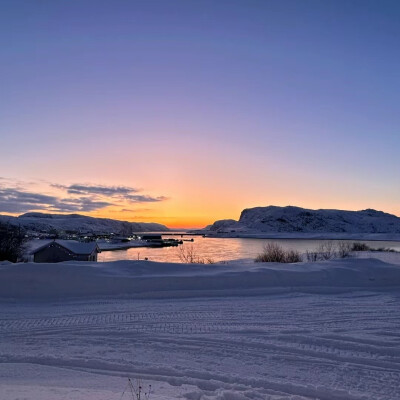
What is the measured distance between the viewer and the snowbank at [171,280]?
11461 millimetres

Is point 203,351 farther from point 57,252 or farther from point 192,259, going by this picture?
point 57,252

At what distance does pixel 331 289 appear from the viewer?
12398mm

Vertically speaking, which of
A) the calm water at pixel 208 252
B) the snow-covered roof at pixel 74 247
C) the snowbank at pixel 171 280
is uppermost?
the snow-covered roof at pixel 74 247

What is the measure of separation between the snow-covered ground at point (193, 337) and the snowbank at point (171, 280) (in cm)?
6

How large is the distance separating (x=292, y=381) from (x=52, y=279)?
9078 mm

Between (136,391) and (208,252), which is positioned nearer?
(136,391)

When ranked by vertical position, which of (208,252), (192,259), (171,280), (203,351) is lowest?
(208,252)

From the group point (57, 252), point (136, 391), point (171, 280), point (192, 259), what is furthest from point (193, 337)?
point (57, 252)

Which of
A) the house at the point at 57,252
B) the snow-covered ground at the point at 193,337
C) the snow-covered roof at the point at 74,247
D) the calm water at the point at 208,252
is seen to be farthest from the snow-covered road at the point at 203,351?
the calm water at the point at 208,252

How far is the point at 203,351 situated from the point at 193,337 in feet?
2.45

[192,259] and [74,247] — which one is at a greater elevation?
[74,247]

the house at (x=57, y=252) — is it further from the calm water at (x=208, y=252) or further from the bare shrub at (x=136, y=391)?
the bare shrub at (x=136, y=391)

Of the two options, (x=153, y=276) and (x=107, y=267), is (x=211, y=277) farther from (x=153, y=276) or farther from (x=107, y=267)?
(x=107, y=267)

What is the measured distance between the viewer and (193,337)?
22.2ft
